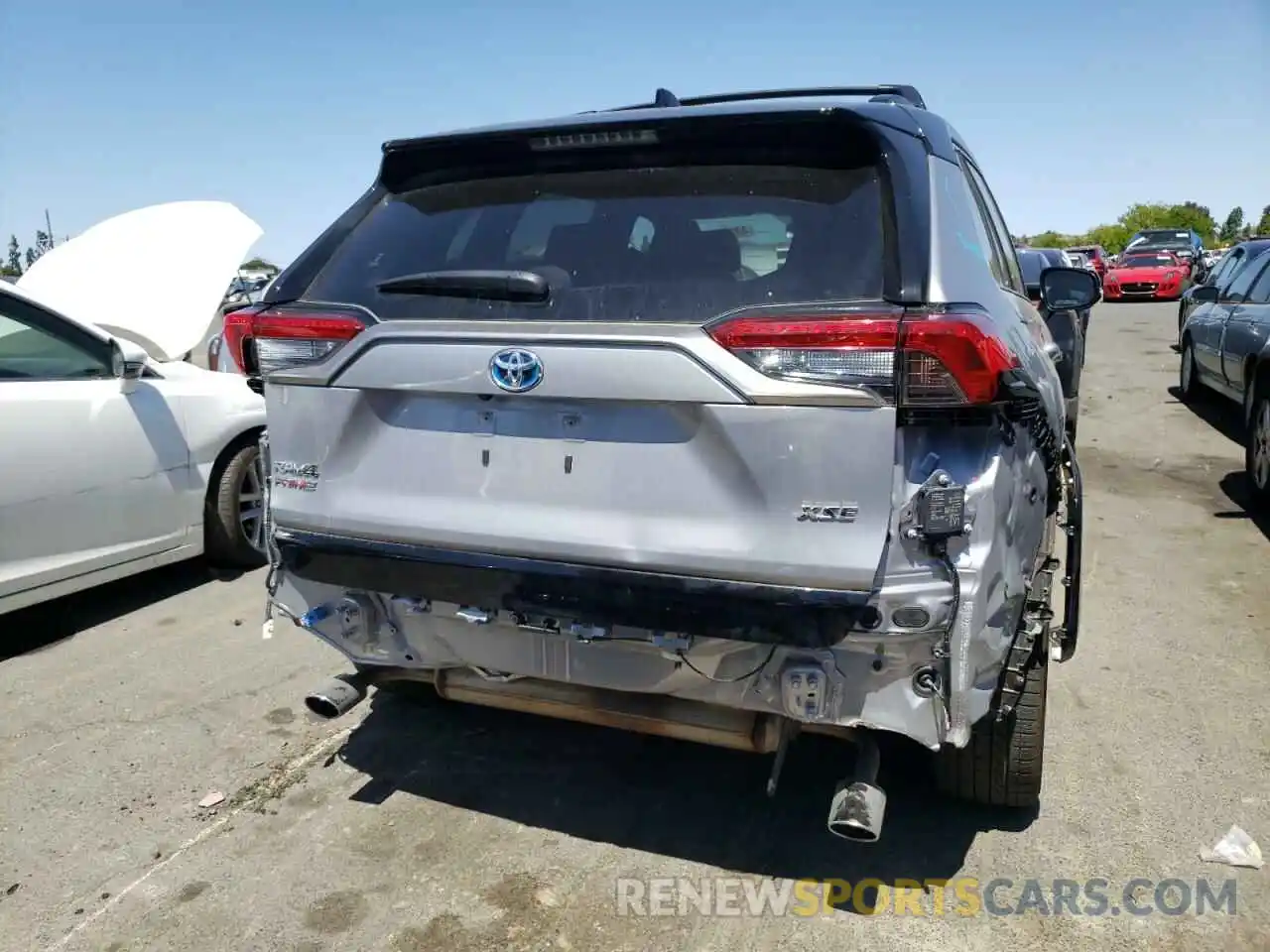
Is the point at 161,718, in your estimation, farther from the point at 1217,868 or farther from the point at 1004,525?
the point at 1217,868

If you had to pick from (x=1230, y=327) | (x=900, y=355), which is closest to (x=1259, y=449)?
(x=1230, y=327)

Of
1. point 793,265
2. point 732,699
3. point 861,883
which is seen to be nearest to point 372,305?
point 793,265

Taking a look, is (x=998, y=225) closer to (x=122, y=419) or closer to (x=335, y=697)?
(x=335, y=697)

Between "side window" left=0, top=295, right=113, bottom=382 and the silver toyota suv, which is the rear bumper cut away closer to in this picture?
the silver toyota suv

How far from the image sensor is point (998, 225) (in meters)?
4.07

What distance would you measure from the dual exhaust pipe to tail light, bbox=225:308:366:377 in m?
1.01

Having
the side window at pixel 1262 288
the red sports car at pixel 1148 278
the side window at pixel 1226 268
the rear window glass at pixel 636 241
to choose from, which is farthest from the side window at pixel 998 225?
the red sports car at pixel 1148 278

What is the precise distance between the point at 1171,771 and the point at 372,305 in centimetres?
296

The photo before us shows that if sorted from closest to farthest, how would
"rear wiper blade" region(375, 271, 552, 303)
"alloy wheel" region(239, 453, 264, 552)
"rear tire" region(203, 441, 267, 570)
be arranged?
"rear wiper blade" region(375, 271, 552, 303), "rear tire" region(203, 441, 267, 570), "alloy wheel" region(239, 453, 264, 552)

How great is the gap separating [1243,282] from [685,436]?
8.64 meters

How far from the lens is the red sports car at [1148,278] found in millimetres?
25344

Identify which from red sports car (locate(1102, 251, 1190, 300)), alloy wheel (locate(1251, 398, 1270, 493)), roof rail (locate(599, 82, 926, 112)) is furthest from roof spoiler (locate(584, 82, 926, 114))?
red sports car (locate(1102, 251, 1190, 300))

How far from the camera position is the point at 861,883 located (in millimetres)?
2812

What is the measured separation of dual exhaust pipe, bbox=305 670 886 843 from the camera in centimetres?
246
